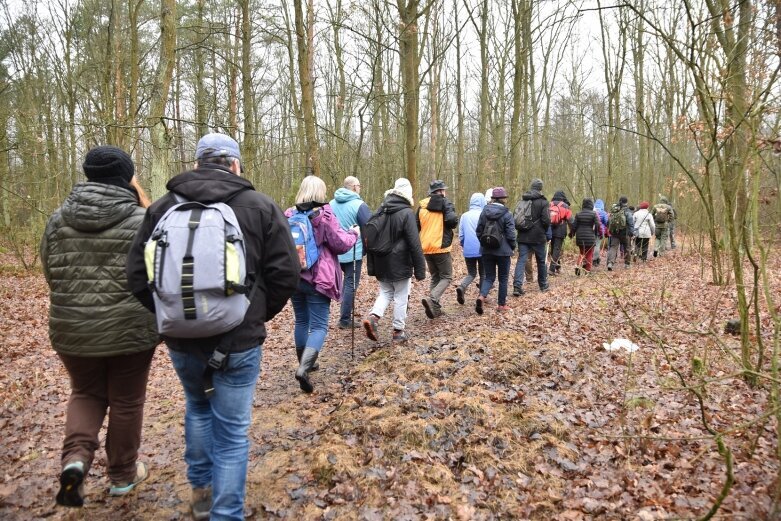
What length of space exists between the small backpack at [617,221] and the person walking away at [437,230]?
7298mm

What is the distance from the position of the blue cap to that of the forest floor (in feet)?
7.13

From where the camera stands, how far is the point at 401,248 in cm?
605

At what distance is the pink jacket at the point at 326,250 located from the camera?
4.66m

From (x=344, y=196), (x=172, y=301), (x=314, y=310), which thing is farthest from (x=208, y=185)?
(x=344, y=196)

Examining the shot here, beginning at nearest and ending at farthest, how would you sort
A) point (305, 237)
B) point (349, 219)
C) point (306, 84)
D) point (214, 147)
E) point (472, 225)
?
point (214, 147) → point (305, 237) → point (349, 219) → point (472, 225) → point (306, 84)

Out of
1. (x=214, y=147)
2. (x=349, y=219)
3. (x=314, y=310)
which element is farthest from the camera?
(x=349, y=219)

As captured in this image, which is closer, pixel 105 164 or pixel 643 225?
pixel 105 164

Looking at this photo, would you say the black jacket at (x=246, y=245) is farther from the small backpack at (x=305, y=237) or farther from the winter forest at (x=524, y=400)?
the small backpack at (x=305, y=237)

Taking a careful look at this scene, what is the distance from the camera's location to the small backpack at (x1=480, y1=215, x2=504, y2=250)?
756 cm

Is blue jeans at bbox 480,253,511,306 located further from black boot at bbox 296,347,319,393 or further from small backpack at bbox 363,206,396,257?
black boot at bbox 296,347,319,393

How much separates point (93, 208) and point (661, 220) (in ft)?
52.6

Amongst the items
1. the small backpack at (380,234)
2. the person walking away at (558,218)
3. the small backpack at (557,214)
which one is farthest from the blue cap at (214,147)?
the small backpack at (557,214)

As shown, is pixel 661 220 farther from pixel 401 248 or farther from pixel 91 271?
pixel 91 271

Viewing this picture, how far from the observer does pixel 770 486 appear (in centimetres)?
280
